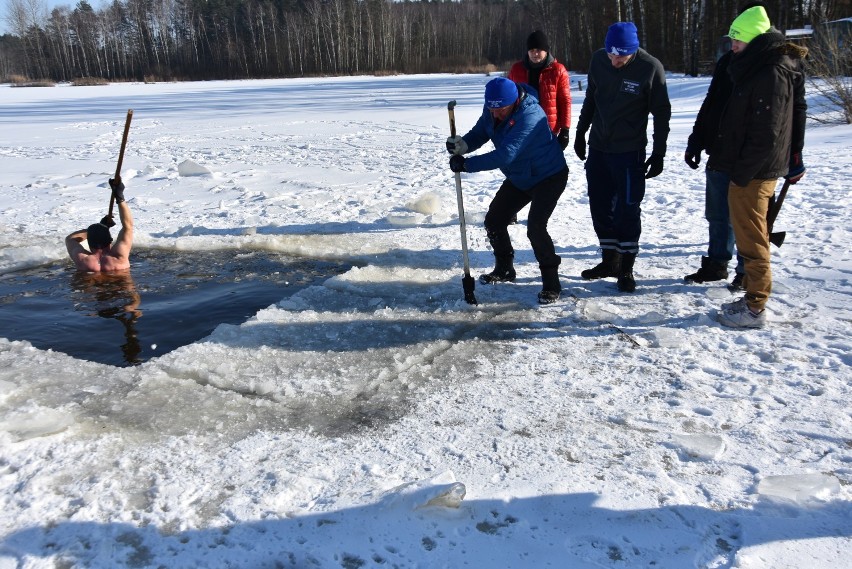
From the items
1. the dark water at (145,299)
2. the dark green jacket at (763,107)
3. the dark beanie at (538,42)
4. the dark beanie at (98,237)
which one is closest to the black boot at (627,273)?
the dark green jacket at (763,107)

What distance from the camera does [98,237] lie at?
6.24m

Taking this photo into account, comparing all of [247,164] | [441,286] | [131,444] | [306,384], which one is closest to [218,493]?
[131,444]

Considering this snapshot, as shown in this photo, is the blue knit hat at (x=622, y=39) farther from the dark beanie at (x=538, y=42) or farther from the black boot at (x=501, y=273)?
the black boot at (x=501, y=273)

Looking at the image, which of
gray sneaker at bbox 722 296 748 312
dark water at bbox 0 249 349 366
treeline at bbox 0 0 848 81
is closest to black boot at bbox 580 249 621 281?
gray sneaker at bbox 722 296 748 312

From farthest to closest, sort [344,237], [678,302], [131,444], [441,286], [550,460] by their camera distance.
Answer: [344,237], [441,286], [678,302], [131,444], [550,460]

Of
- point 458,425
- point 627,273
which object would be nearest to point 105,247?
point 458,425

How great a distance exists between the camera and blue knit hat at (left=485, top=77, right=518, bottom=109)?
460cm

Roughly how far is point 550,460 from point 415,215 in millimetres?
4776

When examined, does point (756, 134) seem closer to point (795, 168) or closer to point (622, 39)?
point (795, 168)

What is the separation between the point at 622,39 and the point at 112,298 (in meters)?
4.81

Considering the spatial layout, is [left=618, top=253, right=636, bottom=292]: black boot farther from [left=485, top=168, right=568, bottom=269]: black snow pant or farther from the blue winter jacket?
the blue winter jacket

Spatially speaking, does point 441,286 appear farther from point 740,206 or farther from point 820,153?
point 820,153

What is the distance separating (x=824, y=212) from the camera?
6.83m

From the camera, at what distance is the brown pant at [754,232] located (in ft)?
14.1
